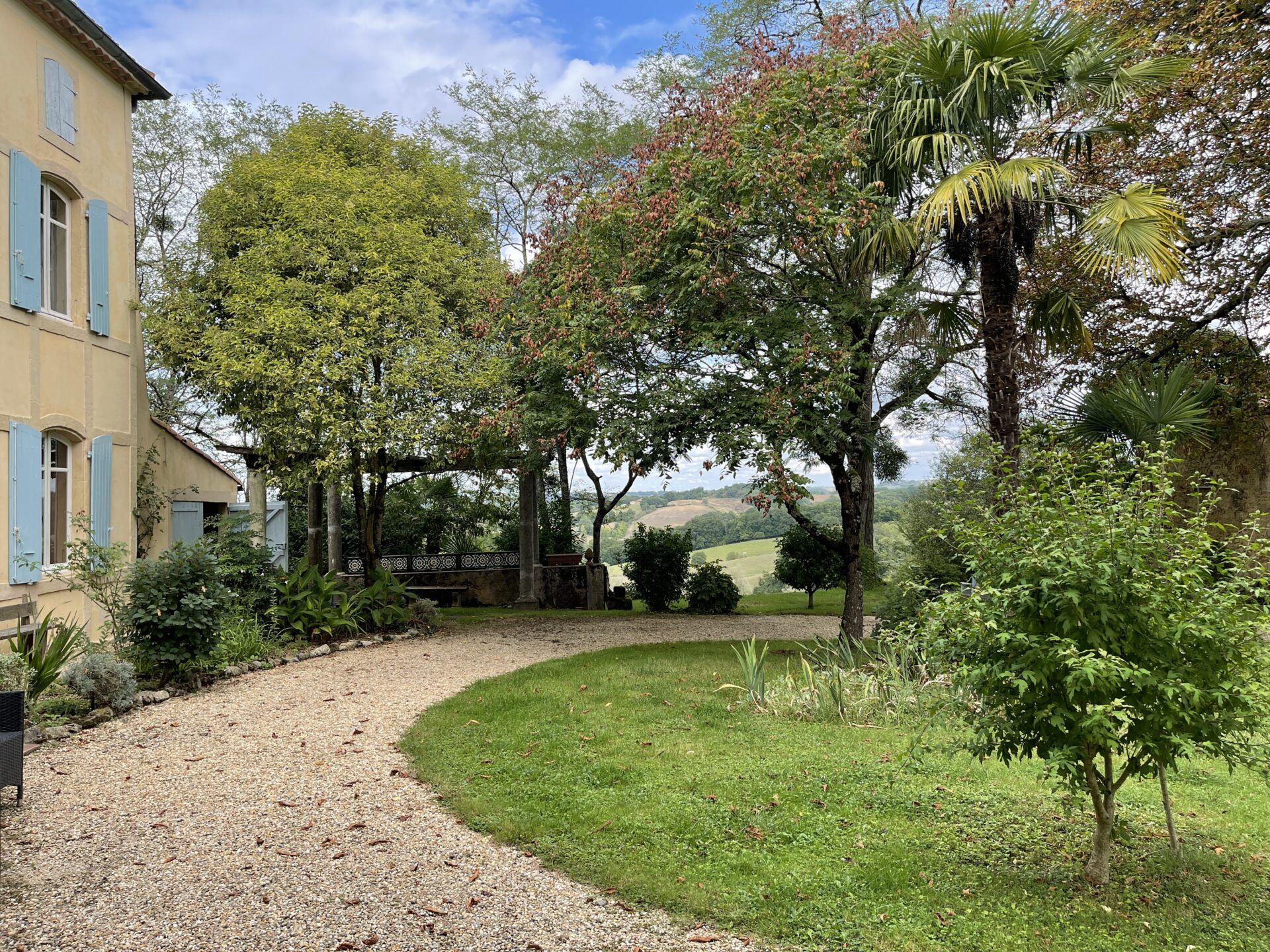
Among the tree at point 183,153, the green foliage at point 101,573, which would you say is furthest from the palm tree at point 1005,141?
the tree at point 183,153

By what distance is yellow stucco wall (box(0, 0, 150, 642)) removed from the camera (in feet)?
26.6

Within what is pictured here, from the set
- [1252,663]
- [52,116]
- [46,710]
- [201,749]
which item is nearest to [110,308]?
[52,116]

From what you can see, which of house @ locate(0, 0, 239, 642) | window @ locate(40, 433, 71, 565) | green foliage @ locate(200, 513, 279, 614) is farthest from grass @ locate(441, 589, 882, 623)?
window @ locate(40, 433, 71, 565)

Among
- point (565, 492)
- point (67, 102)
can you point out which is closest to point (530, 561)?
point (565, 492)

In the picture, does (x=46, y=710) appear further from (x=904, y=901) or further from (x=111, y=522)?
(x=904, y=901)

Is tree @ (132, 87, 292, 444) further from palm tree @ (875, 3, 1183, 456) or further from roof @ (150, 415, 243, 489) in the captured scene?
palm tree @ (875, 3, 1183, 456)

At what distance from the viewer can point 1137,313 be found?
426 inches

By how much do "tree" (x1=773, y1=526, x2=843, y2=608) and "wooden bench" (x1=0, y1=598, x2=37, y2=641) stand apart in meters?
12.4

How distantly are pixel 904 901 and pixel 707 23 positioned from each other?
61.8 feet

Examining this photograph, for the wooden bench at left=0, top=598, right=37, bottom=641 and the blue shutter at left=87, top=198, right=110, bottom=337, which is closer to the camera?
the wooden bench at left=0, top=598, right=37, bottom=641

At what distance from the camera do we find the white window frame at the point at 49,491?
8.88 metres

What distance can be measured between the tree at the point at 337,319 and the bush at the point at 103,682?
3.94 meters

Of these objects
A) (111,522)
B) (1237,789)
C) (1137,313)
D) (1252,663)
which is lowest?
(1237,789)

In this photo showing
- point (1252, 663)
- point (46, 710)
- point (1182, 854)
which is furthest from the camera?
A: point (46, 710)
